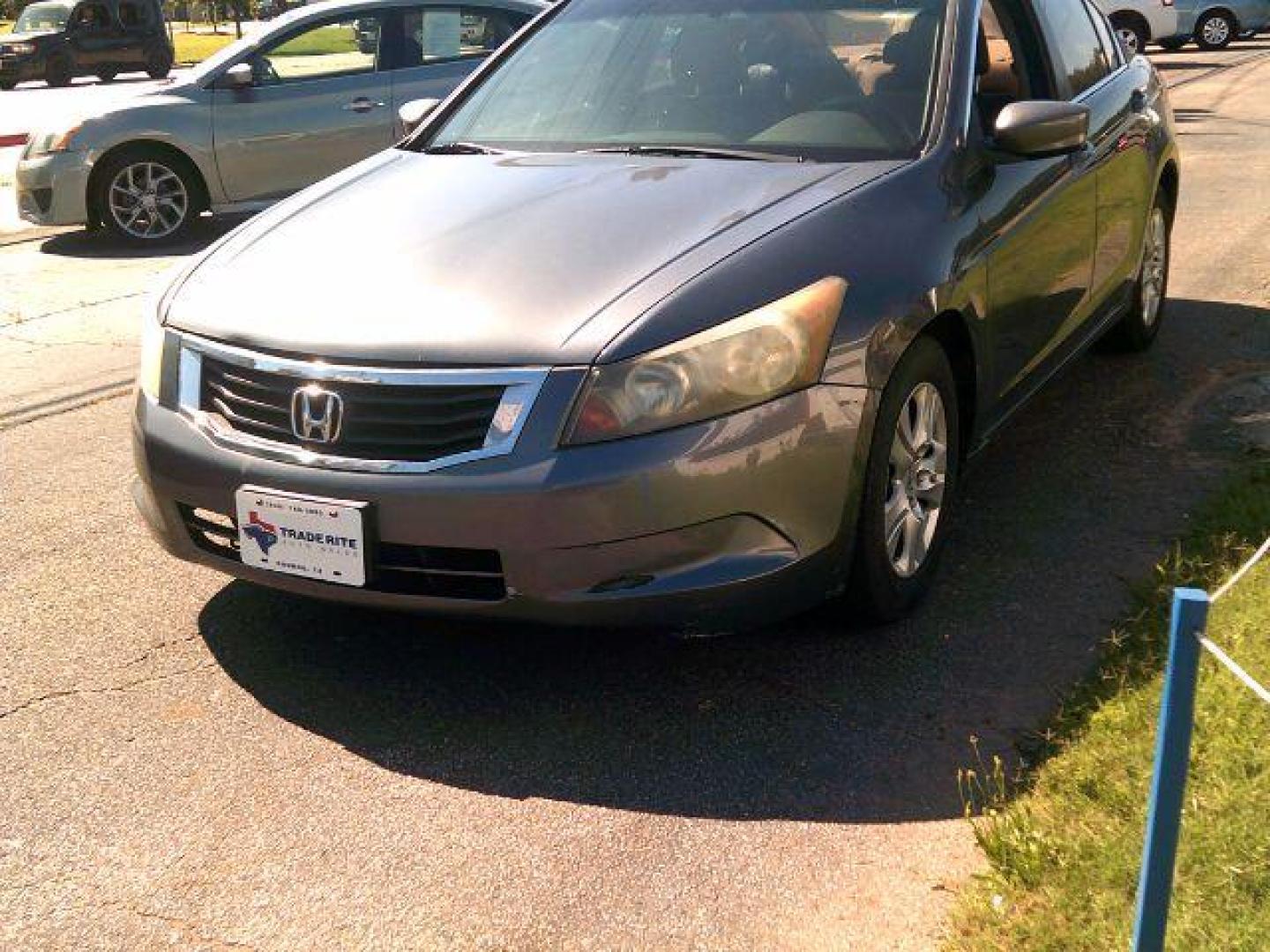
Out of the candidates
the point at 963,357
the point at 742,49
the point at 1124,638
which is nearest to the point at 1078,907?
the point at 1124,638

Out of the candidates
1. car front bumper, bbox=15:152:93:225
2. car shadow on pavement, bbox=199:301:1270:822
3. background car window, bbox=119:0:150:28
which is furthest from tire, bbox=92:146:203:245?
background car window, bbox=119:0:150:28

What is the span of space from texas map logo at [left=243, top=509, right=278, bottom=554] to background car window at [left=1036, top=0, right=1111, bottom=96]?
3.22m

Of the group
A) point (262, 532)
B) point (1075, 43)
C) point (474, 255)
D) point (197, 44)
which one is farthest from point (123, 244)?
point (197, 44)

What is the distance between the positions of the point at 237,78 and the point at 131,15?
2355 cm

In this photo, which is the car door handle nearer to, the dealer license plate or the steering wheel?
the steering wheel

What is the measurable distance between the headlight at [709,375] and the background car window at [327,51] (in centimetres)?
783

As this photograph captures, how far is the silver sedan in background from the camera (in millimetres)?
10305

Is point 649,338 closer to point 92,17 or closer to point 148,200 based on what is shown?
point 148,200

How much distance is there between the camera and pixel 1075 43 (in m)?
5.67

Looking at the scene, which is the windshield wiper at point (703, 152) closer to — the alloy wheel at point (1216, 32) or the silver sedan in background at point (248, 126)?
the silver sedan in background at point (248, 126)

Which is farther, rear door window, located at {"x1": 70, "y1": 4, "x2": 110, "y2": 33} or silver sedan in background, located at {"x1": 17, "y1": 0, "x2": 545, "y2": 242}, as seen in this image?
rear door window, located at {"x1": 70, "y1": 4, "x2": 110, "y2": 33}

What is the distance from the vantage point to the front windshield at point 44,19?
30.9 m

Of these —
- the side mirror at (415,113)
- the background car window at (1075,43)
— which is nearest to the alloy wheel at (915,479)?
the background car window at (1075,43)

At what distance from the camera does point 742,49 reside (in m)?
4.70
